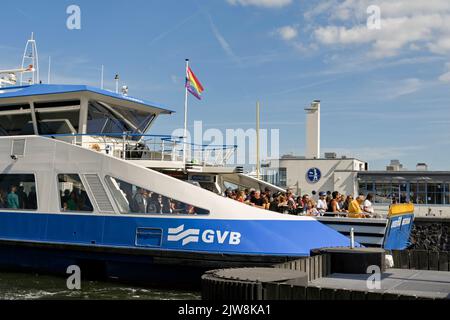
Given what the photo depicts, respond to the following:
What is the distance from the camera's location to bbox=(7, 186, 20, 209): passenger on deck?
→ 1229cm

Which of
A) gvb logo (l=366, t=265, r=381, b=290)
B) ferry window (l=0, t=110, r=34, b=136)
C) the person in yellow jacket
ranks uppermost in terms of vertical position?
ferry window (l=0, t=110, r=34, b=136)

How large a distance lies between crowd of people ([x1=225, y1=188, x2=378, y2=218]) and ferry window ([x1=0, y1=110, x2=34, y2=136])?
525 cm

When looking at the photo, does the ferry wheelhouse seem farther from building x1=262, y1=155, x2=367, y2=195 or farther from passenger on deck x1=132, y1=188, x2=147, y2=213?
building x1=262, y1=155, x2=367, y2=195

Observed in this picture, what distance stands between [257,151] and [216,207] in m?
7.06

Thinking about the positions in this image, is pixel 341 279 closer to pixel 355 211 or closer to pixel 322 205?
pixel 355 211

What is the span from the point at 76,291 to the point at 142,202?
204cm

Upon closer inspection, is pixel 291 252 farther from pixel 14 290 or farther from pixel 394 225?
pixel 14 290

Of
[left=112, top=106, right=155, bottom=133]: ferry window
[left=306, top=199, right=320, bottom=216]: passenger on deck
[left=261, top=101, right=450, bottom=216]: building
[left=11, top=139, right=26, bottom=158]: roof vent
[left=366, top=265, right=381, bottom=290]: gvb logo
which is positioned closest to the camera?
[left=366, top=265, right=381, bottom=290]: gvb logo

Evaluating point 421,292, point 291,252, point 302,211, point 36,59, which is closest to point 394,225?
point 291,252

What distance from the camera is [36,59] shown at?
16844mm

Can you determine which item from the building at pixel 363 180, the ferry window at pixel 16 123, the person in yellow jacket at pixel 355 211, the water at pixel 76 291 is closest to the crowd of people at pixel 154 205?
the water at pixel 76 291

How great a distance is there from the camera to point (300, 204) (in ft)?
45.5

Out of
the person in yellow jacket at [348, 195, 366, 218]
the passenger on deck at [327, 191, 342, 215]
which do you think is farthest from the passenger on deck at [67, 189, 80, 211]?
the person in yellow jacket at [348, 195, 366, 218]

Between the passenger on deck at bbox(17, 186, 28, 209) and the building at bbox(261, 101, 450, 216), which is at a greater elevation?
the building at bbox(261, 101, 450, 216)
